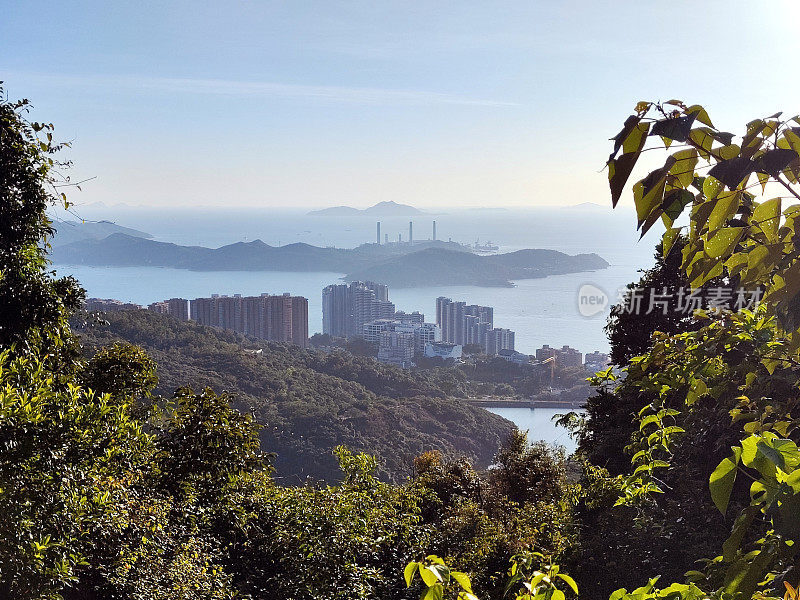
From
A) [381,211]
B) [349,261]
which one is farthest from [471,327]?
[381,211]

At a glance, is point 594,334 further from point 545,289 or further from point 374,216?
point 374,216

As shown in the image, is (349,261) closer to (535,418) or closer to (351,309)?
(351,309)

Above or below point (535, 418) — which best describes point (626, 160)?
above

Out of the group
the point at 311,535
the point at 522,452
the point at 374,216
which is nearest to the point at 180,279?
the point at 522,452


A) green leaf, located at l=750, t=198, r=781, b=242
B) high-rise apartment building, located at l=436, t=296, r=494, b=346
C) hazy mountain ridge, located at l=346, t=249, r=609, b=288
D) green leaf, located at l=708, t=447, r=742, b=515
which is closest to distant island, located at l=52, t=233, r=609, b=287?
hazy mountain ridge, located at l=346, t=249, r=609, b=288

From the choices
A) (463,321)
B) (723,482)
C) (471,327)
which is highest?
(723,482)

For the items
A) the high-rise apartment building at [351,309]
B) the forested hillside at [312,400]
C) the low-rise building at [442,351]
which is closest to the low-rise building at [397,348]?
the low-rise building at [442,351]
